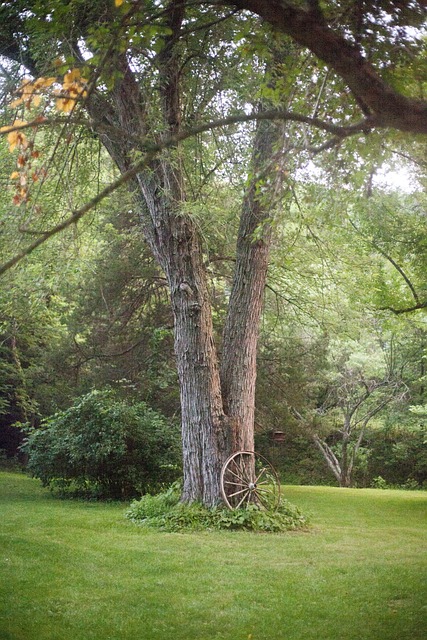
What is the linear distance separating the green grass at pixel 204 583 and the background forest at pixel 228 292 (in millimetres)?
3514

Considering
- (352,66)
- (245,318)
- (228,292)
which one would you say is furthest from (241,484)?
(352,66)

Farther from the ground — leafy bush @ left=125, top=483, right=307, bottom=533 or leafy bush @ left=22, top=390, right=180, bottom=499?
leafy bush @ left=22, top=390, right=180, bottom=499

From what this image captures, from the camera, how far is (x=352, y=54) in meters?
3.65

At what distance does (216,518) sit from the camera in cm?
945

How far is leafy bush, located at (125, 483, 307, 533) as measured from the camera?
366 inches

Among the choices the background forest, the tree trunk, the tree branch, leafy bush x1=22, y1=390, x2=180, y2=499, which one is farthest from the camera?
leafy bush x1=22, y1=390, x2=180, y2=499

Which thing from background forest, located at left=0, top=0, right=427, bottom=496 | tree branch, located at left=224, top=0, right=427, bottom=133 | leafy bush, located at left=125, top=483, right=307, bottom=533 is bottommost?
leafy bush, located at left=125, top=483, right=307, bottom=533

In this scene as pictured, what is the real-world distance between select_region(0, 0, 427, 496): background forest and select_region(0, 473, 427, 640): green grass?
351cm

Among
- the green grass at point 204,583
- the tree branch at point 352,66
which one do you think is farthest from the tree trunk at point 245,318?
the tree branch at point 352,66

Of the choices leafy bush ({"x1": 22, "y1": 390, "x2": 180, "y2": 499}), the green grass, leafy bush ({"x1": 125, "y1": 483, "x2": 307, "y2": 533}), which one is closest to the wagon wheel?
leafy bush ({"x1": 125, "y1": 483, "x2": 307, "y2": 533})

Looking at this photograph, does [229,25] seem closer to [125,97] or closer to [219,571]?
[125,97]

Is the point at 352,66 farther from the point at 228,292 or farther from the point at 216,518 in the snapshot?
the point at 228,292

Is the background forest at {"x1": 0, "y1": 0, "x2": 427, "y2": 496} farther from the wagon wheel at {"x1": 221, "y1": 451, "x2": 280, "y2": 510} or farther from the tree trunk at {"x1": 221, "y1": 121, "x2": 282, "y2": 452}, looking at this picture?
the wagon wheel at {"x1": 221, "y1": 451, "x2": 280, "y2": 510}

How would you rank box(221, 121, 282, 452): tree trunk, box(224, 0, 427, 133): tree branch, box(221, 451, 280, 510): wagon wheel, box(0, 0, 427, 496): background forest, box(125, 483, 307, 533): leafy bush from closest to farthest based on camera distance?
box(224, 0, 427, 133): tree branch < box(125, 483, 307, 533): leafy bush < box(0, 0, 427, 496): background forest < box(221, 451, 280, 510): wagon wheel < box(221, 121, 282, 452): tree trunk
